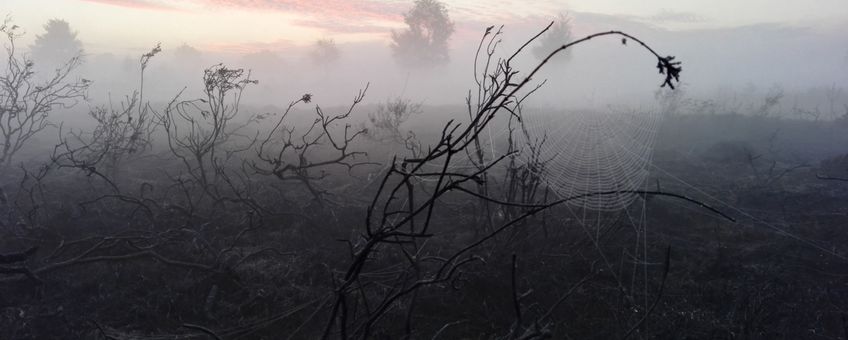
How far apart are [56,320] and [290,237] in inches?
111

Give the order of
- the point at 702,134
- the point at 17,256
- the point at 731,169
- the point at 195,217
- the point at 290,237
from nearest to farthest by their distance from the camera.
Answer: the point at 17,256, the point at 290,237, the point at 195,217, the point at 731,169, the point at 702,134

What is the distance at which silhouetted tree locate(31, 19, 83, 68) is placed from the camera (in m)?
49.3

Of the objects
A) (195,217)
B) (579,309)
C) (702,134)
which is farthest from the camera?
(702,134)

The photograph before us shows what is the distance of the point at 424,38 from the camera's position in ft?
151

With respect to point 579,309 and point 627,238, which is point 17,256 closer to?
point 579,309

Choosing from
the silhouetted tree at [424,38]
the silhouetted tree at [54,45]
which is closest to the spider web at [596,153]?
the silhouetted tree at [424,38]

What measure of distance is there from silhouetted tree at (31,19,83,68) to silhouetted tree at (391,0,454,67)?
125 ft

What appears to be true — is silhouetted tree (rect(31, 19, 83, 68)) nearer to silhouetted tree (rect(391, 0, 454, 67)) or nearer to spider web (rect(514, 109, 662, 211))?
silhouetted tree (rect(391, 0, 454, 67))

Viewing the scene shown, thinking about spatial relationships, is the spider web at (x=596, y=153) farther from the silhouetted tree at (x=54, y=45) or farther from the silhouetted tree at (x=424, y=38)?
the silhouetted tree at (x=54, y=45)

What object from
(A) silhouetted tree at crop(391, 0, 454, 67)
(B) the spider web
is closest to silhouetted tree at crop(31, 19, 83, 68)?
(A) silhouetted tree at crop(391, 0, 454, 67)

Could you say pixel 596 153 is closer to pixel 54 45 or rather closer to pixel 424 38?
pixel 424 38

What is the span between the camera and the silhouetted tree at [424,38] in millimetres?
44281

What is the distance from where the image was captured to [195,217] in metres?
6.95

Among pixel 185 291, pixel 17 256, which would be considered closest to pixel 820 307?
pixel 185 291
